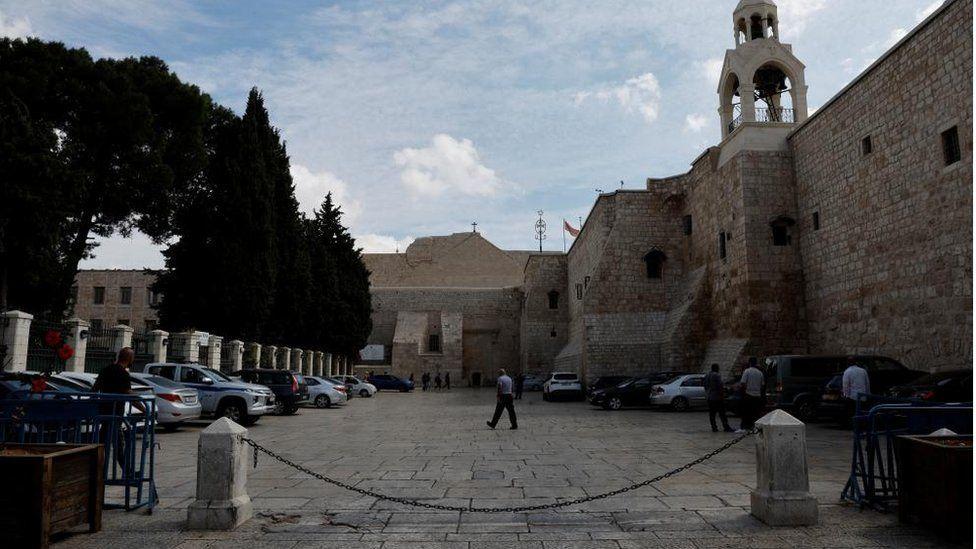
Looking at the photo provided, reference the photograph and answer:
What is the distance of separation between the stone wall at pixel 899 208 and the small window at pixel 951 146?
0.13 metres

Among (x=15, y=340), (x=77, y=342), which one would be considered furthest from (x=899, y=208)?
(x=15, y=340)

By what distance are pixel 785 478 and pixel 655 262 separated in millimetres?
26528

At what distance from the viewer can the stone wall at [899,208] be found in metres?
14.7

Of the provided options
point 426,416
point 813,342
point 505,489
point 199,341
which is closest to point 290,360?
point 199,341

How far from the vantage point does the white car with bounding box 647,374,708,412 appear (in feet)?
63.8

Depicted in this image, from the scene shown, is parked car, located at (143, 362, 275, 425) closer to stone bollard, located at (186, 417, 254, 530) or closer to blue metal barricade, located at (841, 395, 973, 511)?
stone bollard, located at (186, 417, 254, 530)

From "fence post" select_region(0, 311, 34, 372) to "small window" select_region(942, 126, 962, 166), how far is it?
71.8 feet

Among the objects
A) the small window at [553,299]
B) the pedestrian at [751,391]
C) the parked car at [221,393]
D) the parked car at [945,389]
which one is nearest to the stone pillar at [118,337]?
the parked car at [221,393]

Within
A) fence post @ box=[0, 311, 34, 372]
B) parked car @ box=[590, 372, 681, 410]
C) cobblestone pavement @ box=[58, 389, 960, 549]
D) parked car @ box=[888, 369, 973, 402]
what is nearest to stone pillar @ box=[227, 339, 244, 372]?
fence post @ box=[0, 311, 34, 372]

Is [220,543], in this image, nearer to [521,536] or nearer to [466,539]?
[466,539]

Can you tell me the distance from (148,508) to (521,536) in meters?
3.48

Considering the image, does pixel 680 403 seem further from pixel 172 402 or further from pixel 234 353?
pixel 234 353

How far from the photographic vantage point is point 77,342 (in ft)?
50.3

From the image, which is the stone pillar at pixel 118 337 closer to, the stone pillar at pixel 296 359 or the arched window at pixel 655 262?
the stone pillar at pixel 296 359
